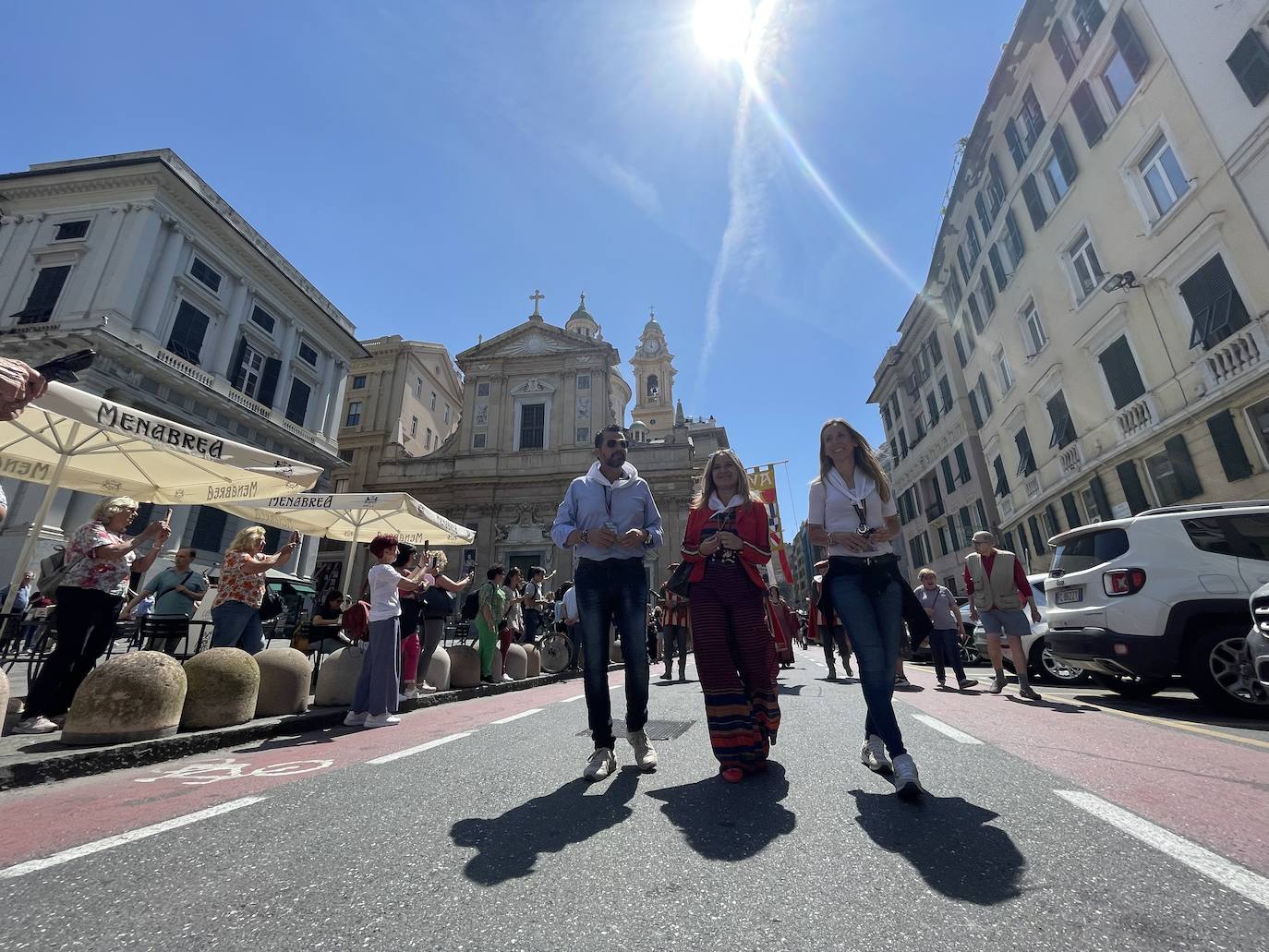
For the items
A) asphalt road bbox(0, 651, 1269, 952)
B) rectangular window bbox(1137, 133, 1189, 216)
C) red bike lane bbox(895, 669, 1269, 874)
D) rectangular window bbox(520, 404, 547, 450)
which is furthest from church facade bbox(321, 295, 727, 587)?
asphalt road bbox(0, 651, 1269, 952)

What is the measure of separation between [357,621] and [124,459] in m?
2.89

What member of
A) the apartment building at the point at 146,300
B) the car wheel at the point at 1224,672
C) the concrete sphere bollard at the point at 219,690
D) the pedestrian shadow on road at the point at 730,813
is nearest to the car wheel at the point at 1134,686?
the car wheel at the point at 1224,672

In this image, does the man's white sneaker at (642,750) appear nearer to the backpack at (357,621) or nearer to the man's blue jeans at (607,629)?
the man's blue jeans at (607,629)

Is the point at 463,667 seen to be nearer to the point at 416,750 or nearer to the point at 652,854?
the point at 416,750

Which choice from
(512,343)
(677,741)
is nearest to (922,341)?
(512,343)

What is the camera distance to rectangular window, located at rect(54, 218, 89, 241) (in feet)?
66.1

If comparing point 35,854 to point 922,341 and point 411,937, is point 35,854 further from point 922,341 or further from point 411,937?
point 922,341

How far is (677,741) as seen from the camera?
4.21 metres

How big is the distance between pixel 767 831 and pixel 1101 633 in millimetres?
5052

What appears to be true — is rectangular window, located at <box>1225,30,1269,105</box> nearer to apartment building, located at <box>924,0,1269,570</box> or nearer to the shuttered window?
apartment building, located at <box>924,0,1269,570</box>

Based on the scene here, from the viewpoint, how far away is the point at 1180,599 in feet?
17.0

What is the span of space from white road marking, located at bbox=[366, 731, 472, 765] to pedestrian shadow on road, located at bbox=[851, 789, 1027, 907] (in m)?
2.74

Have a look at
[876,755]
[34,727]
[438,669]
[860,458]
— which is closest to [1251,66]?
[860,458]

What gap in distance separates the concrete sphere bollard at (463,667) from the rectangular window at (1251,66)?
1621 centimetres
